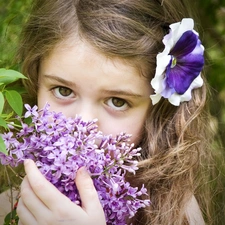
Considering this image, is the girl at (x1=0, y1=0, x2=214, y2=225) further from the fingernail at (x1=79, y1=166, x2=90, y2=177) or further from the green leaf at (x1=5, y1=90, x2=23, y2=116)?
the green leaf at (x1=5, y1=90, x2=23, y2=116)

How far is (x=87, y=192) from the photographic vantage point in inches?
59.3

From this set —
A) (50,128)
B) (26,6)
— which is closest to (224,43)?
(26,6)

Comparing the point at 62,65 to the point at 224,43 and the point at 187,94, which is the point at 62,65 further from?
the point at 224,43

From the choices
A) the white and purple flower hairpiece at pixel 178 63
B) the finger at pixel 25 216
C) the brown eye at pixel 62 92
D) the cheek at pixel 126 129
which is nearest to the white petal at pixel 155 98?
the white and purple flower hairpiece at pixel 178 63

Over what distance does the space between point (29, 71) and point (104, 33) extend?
333mm

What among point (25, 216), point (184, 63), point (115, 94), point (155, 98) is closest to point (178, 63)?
point (184, 63)

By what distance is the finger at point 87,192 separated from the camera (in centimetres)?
148

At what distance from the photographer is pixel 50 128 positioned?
1.51 m

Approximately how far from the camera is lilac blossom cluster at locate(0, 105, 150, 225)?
1.47 metres

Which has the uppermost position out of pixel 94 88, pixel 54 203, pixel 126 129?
pixel 94 88

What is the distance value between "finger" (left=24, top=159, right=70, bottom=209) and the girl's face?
0.27 m

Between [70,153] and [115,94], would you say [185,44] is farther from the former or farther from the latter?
[70,153]

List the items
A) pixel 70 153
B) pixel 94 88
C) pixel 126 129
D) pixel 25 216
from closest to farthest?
pixel 70 153 → pixel 25 216 → pixel 94 88 → pixel 126 129

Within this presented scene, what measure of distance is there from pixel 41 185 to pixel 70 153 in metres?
0.12
